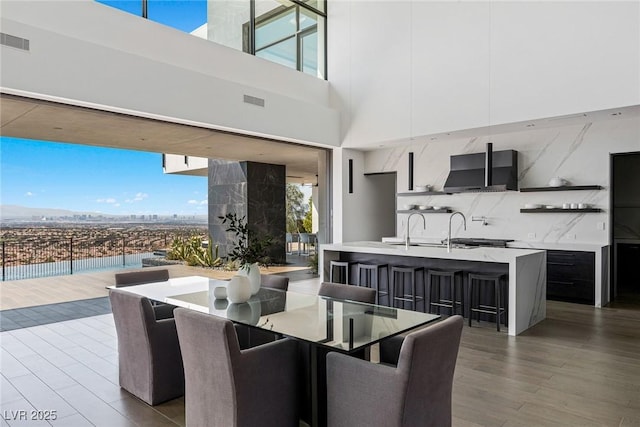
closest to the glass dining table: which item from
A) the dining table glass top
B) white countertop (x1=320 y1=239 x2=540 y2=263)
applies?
the dining table glass top

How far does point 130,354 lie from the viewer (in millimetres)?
2961

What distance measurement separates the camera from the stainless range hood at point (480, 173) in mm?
6602

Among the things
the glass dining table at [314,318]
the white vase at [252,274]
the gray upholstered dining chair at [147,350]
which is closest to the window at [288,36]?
the white vase at [252,274]

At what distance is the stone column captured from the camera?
10.6 metres

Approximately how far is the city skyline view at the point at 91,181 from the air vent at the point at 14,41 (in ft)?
25.7

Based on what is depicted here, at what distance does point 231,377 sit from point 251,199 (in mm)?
8711

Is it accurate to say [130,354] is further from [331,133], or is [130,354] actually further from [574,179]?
[574,179]

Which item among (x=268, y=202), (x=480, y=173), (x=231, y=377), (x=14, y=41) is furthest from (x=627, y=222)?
(x=14, y=41)

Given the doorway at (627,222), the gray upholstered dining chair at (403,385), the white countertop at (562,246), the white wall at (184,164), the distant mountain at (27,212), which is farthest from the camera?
the white wall at (184,164)

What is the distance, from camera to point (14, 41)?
13.4 ft

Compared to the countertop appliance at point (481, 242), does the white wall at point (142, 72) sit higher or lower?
higher

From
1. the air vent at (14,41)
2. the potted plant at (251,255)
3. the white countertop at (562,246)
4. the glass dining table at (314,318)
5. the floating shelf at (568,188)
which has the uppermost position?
the air vent at (14,41)

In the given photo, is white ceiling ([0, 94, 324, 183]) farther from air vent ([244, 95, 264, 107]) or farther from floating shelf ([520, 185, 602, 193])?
floating shelf ([520, 185, 602, 193])

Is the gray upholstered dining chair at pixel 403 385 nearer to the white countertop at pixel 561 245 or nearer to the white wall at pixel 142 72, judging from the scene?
the white wall at pixel 142 72
